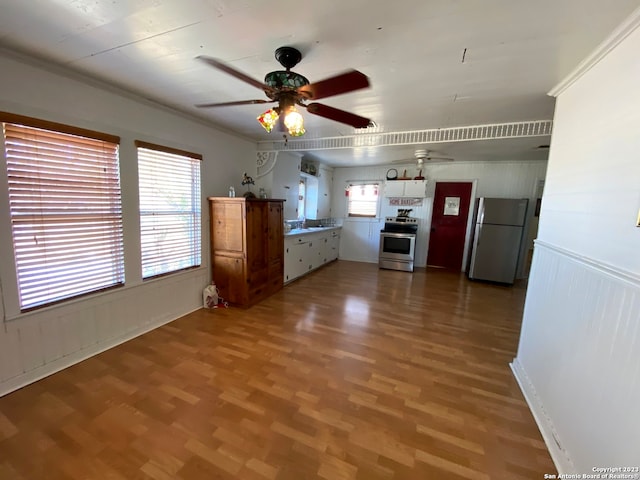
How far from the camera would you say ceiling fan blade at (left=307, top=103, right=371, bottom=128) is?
5.47 ft

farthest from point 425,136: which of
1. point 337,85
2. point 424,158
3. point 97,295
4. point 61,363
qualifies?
point 61,363

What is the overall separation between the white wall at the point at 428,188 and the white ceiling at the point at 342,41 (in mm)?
3152

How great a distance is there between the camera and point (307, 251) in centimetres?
508

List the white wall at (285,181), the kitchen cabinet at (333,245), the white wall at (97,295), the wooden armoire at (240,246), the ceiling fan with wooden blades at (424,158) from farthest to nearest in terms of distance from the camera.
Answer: the kitchen cabinet at (333,245) < the ceiling fan with wooden blades at (424,158) < the white wall at (285,181) < the wooden armoire at (240,246) < the white wall at (97,295)

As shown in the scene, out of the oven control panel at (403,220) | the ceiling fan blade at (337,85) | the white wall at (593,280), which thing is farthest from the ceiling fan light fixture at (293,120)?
the oven control panel at (403,220)

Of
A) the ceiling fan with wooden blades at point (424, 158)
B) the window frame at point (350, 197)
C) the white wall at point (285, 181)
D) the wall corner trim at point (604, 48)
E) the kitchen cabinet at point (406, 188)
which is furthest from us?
the window frame at point (350, 197)

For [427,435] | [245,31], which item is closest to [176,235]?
[245,31]

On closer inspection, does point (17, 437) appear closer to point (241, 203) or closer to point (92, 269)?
point (92, 269)

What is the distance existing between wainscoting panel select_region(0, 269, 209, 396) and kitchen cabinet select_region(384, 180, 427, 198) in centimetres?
444

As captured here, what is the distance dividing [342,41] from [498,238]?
4.68 meters

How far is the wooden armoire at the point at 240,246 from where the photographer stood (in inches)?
132

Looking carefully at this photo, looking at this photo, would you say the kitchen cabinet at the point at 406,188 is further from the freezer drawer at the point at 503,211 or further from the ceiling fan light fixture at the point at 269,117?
the ceiling fan light fixture at the point at 269,117

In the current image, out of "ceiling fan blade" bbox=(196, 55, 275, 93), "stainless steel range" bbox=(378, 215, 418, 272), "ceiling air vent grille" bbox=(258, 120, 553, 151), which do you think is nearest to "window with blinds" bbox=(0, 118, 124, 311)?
"ceiling fan blade" bbox=(196, 55, 275, 93)

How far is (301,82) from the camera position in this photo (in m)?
1.55
